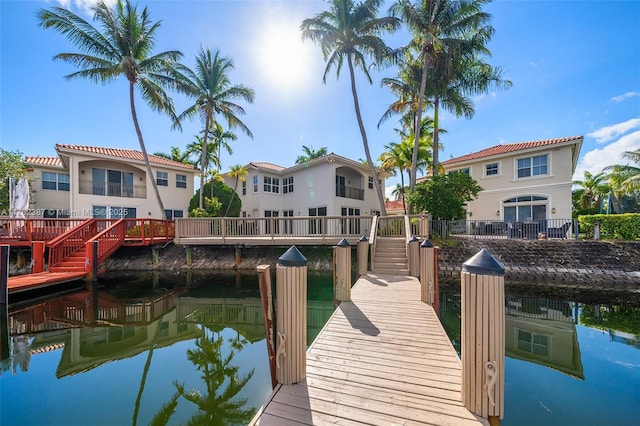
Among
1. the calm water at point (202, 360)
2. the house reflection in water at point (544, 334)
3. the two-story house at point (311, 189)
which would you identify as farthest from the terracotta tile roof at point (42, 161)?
the house reflection in water at point (544, 334)

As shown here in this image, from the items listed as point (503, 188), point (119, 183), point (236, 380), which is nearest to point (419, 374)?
point (236, 380)

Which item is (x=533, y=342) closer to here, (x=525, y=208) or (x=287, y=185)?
(x=525, y=208)

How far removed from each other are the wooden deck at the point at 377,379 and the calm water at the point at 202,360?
1385mm

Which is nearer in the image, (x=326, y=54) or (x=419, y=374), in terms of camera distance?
(x=419, y=374)

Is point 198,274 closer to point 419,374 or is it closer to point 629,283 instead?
point 419,374

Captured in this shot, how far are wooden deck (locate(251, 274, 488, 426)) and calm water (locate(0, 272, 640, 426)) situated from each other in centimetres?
138

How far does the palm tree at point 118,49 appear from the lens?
14.6 m

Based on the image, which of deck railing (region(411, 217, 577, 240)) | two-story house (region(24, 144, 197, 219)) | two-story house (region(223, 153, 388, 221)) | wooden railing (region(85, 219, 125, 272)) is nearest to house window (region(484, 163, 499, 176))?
deck railing (region(411, 217, 577, 240))

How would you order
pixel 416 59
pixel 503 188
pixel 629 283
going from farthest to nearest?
pixel 503 188 → pixel 416 59 → pixel 629 283

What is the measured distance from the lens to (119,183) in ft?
62.2

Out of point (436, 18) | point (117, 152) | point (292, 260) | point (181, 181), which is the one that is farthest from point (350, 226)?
point (117, 152)

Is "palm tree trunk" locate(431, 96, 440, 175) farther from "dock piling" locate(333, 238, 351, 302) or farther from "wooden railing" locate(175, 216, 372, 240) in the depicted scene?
"dock piling" locate(333, 238, 351, 302)

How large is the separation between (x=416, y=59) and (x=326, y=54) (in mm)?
5685

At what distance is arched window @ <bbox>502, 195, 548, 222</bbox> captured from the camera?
17.7 m
